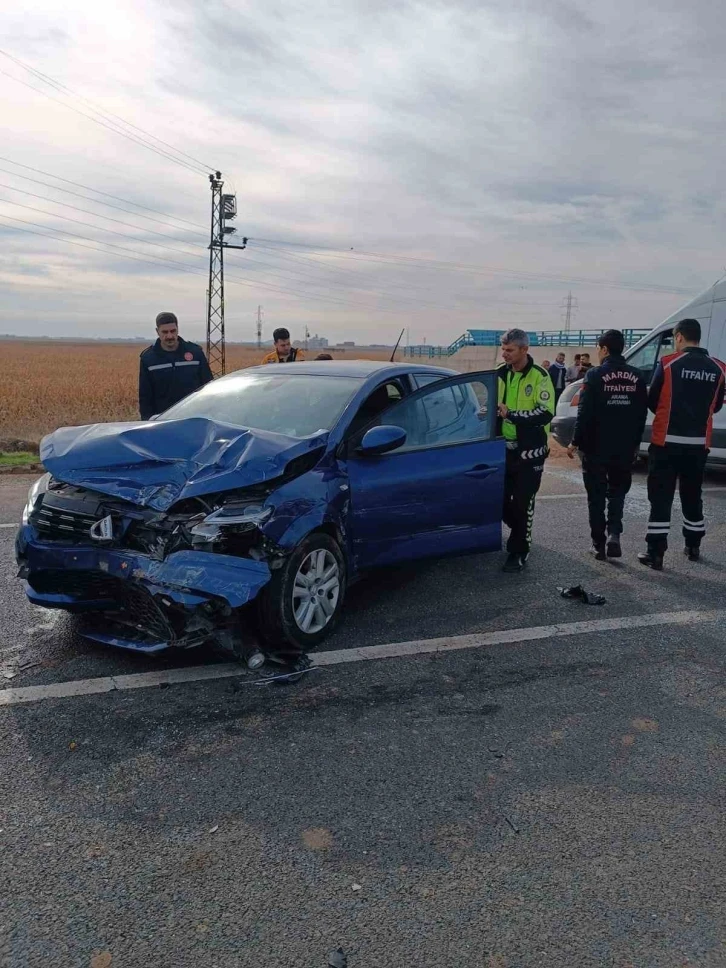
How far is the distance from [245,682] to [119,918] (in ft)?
5.24

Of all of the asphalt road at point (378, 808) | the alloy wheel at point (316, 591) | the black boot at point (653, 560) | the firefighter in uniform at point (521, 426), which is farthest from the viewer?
the black boot at point (653, 560)

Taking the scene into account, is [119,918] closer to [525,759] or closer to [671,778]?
[525,759]

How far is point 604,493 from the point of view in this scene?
641cm

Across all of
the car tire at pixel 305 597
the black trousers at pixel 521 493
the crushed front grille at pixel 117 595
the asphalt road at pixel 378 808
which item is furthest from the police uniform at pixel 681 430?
the crushed front grille at pixel 117 595

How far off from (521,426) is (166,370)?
326 cm

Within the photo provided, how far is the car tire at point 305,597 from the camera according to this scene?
3.92 metres

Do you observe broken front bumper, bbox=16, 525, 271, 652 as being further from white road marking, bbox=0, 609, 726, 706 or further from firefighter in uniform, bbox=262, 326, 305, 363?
firefighter in uniform, bbox=262, 326, 305, 363

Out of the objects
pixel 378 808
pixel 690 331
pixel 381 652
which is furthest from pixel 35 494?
pixel 690 331

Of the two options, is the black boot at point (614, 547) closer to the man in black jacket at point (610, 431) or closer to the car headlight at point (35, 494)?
the man in black jacket at point (610, 431)

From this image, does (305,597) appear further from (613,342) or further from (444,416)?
(613,342)

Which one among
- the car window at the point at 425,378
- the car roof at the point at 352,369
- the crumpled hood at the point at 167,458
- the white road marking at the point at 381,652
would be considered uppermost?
the car roof at the point at 352,369

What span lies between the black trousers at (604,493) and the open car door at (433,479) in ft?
4.11

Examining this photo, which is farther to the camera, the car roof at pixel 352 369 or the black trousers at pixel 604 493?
the black trousers at pixel 604 493

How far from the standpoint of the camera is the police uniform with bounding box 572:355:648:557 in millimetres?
6176
